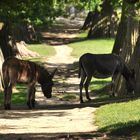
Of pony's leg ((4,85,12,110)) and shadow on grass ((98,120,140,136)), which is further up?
shadow on grass ((98,120,140,136))

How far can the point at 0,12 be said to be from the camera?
3362 cm

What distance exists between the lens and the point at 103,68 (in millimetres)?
25609

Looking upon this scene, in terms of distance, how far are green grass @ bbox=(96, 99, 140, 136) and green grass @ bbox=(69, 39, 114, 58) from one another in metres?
33.6

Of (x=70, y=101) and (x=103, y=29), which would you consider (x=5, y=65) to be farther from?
(x=103, y=29)

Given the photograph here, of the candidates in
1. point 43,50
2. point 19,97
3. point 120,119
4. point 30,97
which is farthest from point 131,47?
point 43,50

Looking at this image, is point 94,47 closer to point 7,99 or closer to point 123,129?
point 7,99

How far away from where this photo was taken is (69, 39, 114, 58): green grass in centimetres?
5466

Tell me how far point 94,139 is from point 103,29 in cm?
5619

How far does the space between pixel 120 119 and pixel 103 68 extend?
8967 mm

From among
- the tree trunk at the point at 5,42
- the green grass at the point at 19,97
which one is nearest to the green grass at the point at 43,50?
the tree trunk at the point at 5,42

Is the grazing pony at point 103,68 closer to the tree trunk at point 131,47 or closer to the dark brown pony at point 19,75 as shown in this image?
the tree trunk at point 131,47

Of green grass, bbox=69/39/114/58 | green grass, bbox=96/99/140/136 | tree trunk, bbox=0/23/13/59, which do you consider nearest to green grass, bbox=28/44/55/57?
green grass, bbox=69/39/114/58

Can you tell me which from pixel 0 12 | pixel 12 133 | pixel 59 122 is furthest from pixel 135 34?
pixel 12 133

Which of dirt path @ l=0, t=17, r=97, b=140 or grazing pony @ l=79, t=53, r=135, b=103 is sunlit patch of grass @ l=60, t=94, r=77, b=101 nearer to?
dirt path @ l=0, t=17, r=97, b=140
